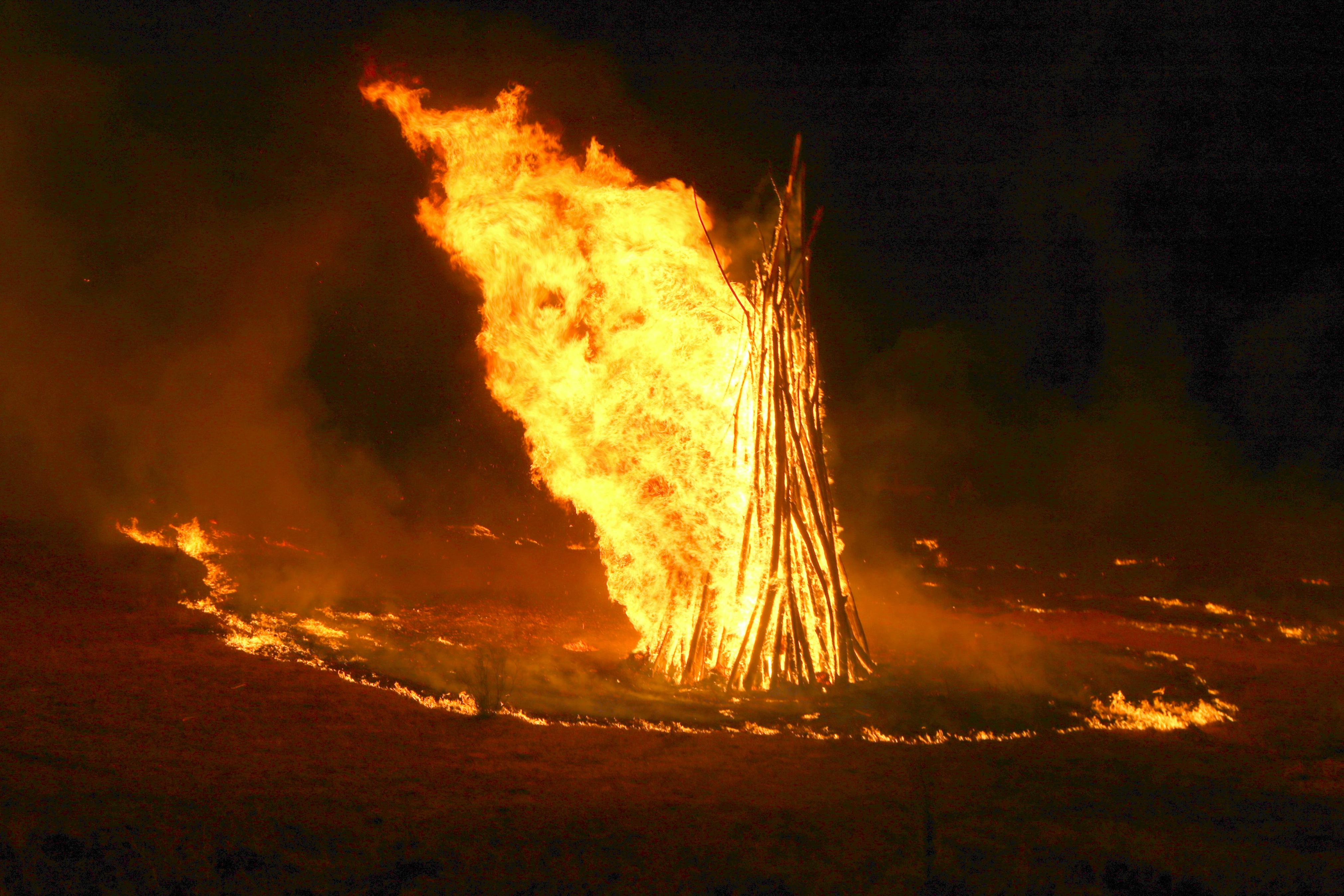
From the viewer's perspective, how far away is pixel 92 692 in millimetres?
6129

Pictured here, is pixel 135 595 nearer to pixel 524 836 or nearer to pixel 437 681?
pixel 437 681

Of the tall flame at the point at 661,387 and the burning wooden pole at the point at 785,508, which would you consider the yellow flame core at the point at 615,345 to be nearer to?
the tall flame at the point at 661,387

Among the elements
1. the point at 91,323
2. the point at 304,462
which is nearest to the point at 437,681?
the point at 304,462

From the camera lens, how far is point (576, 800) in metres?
4.77

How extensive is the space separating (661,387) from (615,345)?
22.4 inches

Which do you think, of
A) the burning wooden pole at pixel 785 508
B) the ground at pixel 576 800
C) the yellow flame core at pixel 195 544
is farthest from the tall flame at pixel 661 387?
the yellow flame core at pixel 195 544

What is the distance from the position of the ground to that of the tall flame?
1367 mm

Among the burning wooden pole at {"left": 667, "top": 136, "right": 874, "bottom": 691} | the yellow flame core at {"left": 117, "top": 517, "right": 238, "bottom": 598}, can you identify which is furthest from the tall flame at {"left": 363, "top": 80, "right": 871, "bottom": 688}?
the yellow flame core at {"left": 117, "top": 517, "right": 238, "bottom": 598}

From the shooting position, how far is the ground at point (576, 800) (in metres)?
3.84

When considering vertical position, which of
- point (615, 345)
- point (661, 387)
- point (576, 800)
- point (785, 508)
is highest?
point (615, 345)

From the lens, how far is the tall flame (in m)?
7.20

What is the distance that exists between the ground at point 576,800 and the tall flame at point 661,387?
4.49 ft

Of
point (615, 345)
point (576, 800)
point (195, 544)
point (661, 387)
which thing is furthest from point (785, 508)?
point (195, 544)

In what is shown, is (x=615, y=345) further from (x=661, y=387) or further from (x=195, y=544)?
(x=195, y=544)
